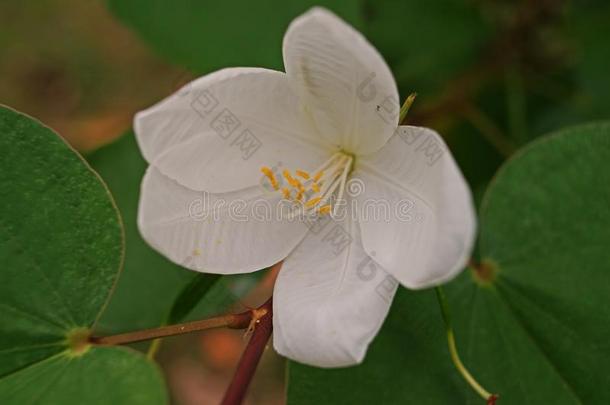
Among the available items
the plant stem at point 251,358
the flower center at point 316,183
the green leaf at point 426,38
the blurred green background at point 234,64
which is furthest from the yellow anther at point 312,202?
the green leaf at point 426,38

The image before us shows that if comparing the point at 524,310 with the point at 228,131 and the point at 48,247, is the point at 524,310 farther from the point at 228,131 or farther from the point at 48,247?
the point at 48,247

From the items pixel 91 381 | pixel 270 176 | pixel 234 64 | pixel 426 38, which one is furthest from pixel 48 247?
pixel 426 38

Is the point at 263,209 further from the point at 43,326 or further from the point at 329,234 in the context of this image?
the point at 43,326

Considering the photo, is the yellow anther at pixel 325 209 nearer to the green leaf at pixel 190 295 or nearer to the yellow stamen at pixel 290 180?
the yellow stamen at pixel 290 180

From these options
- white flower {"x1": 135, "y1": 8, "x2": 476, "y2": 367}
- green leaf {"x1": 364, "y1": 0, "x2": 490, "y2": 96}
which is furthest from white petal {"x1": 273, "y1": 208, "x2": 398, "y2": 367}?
green leaf {"x1": 364, "y1": 0, "x2": 490, "y2": 96}

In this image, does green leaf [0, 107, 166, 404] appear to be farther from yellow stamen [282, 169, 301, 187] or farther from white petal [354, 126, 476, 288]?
white petal [354, 126, 476, 288]

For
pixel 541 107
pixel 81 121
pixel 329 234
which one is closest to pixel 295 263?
pixel 329 234
